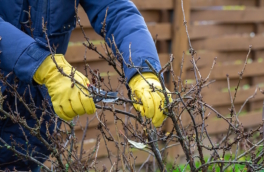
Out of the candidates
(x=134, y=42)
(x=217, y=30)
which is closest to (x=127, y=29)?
(x=134, y=42)

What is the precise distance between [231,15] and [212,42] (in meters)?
0.48

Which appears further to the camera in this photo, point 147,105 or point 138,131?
point 138,131

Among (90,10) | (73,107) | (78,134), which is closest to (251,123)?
(78,134)

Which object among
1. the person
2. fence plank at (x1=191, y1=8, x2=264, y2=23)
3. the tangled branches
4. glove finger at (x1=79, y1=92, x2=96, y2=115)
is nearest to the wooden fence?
fence plank at (x1=191, y1=8, x2=264, y2=23)

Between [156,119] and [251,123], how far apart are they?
4.23 metres

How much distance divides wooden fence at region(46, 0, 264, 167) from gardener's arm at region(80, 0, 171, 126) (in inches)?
73.6

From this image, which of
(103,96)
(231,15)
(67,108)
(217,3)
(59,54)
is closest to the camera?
(103,96)

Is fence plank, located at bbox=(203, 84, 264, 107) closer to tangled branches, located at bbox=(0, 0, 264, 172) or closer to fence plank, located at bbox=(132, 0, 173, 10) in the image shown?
fence plank, located at bbox=(132, 0, 173, 10)

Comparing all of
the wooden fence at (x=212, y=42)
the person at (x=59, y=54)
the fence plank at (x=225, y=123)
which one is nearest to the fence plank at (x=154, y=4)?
the wooden fence at (x=212, y=42)

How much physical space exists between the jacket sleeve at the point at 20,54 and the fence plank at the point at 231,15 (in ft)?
11.2

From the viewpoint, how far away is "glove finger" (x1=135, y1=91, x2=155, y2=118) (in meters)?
1.54

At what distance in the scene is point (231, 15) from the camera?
512 centimetres

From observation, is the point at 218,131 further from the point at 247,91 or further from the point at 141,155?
the point at 141,155

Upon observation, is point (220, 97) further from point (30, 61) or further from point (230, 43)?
point (30, 61)
